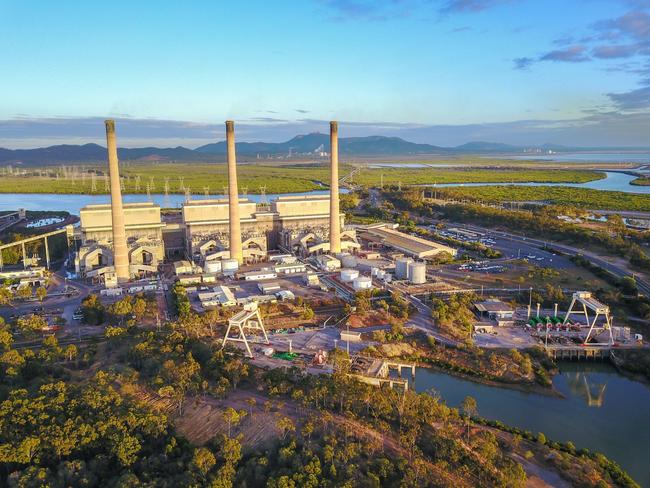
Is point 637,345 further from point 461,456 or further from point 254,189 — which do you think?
point 254,189

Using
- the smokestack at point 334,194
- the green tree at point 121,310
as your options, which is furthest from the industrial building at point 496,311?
the green tree at point 121,310

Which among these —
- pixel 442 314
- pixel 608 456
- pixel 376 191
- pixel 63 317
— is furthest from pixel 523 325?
pixel 376 191

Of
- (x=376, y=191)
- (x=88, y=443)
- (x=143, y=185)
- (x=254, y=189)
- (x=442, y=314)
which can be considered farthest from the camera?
(x=143, y=185)

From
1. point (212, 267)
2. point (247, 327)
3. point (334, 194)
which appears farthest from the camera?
point (334, 194)

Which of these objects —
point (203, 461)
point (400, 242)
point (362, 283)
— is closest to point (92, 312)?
point (203, 461)

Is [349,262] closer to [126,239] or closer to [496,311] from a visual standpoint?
[496,311]

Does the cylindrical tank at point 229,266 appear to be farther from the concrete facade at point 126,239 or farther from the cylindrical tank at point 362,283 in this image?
the cylindrical tank at point 362,283
